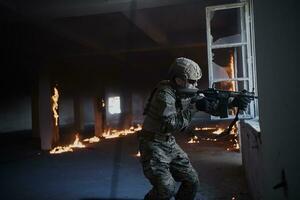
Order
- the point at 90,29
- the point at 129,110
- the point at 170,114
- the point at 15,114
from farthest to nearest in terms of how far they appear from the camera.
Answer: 1. the point at 129,110
2. the point at 15,114
3. the point at 90,29
4. the point at 170,114

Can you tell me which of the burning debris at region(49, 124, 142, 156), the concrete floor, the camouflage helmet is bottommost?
the concrete floor

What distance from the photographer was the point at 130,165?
791 centimetres

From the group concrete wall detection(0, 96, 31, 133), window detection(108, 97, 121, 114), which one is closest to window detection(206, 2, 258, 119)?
concrete wall detection(0, 96, 31, 133)

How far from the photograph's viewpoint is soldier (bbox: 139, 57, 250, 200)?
3.80 meters

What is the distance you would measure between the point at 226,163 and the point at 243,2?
3590mm

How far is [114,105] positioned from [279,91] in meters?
18.8

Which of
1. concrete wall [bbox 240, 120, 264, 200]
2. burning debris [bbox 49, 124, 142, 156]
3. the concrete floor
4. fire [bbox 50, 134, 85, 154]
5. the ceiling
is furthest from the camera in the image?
burning debris [bbox 49, 124, 142, 156]

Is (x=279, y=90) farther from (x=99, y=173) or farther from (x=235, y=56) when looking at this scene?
(x=235, y=56)

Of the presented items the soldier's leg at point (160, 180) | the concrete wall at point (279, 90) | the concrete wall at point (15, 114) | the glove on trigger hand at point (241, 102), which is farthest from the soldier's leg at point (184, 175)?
the concrete wall at point (15, 114)

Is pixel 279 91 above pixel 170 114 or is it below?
above

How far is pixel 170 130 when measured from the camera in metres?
3.84

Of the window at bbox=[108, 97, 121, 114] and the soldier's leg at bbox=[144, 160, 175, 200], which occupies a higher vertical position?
the window at bbox=[108, 97, 121, 114]

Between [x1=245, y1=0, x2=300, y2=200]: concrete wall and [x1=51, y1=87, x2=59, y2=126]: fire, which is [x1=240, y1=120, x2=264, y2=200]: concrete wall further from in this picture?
[x1=51, y1=87, x2=59, y2=126]: fire

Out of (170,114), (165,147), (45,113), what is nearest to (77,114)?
(45,113)
